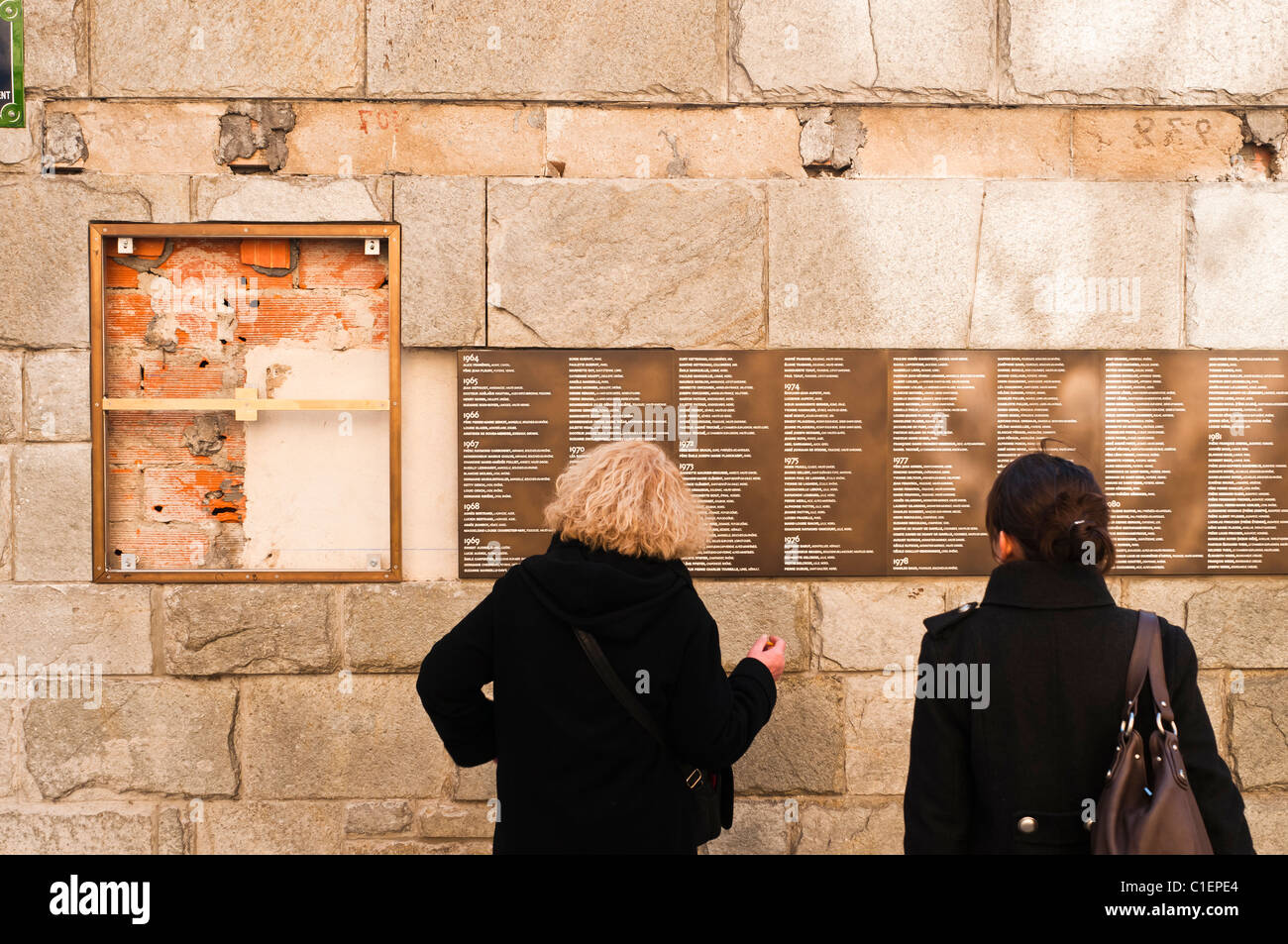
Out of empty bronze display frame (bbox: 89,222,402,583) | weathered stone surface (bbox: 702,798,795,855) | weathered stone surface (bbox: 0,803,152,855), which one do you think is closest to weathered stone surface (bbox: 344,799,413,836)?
weathered stone surface (bbox: 0,803,152,855)

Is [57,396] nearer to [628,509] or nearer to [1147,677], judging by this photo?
[628,509]

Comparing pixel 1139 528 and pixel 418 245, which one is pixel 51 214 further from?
pixel 1139 528

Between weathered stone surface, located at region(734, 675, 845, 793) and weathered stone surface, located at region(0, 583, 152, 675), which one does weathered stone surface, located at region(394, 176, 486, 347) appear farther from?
weathered stone surface, located at region(734, 675, 845, 793)

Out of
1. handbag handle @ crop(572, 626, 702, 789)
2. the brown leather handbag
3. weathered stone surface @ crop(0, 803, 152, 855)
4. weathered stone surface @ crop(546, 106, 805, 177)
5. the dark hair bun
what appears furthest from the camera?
weathered stone surface @ crop(546, 106, 805, 177)

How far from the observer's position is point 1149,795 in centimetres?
186

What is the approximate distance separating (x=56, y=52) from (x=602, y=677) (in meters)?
3.99

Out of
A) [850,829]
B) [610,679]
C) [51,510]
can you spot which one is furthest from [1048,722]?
[51,510]

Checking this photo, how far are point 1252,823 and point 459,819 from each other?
365 centimetres

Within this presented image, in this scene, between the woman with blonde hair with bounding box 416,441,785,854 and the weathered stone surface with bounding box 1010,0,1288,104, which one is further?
the weathered stone surface with bounding box 1010,0,1288,104

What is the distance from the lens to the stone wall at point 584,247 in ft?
13.1

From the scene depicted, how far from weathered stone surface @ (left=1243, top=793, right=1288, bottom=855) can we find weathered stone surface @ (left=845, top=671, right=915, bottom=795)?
1.60 metres

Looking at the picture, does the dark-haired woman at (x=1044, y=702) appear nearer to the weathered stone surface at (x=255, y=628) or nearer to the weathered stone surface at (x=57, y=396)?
the weathered stone surface at (x=255, y=628)

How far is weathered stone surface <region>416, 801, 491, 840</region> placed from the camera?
400cm

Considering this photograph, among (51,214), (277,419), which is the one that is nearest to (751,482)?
(277,419)
